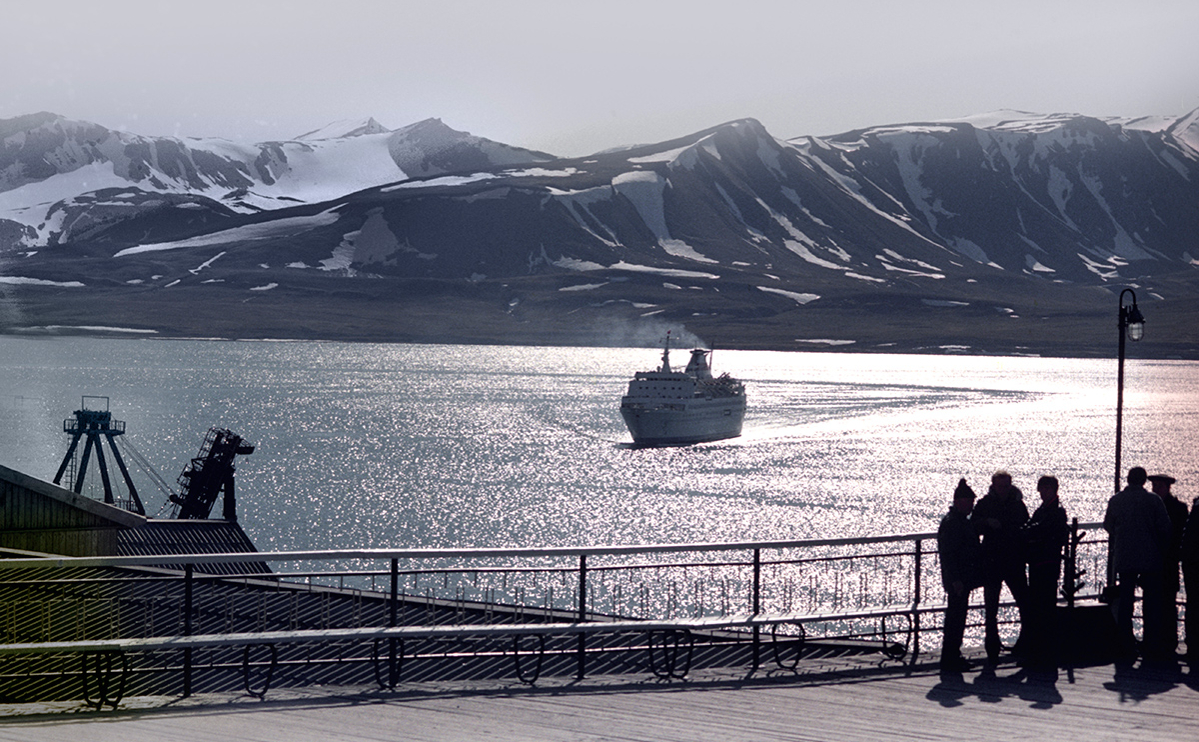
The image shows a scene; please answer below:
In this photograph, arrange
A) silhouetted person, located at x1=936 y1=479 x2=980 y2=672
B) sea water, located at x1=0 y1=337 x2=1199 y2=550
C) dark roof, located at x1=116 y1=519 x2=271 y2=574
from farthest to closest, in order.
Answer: sea water, located at x1=0 y1=337 x2=1199 y2=550 < dark roof, located at x1=116 y1=519 x2=271 y2=574 < silhouetted person, located at x1=936 y1=479 x2=980 y2=672

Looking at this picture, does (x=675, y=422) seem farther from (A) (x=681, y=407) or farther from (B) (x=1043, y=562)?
(B) (x=1043, y=562)

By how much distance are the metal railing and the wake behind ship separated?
6582 cm

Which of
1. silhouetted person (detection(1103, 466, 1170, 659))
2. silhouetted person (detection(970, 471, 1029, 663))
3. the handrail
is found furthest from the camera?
silhouetted person (detection(1103, 466, 1170, 659))

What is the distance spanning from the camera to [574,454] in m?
99.8

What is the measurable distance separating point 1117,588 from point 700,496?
6617 cm

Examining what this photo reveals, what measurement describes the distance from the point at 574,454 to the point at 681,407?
1342 cm

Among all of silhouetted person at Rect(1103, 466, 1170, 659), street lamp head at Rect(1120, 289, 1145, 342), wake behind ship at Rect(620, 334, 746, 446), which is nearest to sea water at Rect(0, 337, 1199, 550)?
wake behind ship at Rect(620, 334, 746, 446)

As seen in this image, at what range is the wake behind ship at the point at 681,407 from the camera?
353ft

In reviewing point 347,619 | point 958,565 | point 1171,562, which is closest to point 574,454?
point 347,619

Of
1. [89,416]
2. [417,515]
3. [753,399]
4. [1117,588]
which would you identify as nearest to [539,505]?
[417,515]

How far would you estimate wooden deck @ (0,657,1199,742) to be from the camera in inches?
356

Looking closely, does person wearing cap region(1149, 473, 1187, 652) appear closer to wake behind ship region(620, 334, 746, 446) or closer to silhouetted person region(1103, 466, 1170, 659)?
silhouetted person region(1103, 466, 1170, 659)

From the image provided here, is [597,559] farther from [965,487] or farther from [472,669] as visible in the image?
[965,487]

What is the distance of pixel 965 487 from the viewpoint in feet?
36.4
